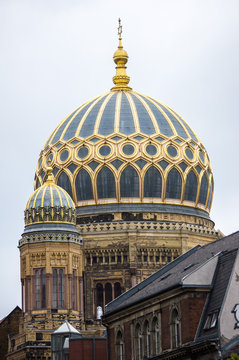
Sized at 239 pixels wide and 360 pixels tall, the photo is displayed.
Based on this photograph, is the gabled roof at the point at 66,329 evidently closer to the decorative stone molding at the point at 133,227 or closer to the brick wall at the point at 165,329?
the decorative stone molding at the point at 133,227

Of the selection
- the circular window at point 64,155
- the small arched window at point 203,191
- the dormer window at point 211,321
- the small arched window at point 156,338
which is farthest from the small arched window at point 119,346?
the circular window at point 64,155

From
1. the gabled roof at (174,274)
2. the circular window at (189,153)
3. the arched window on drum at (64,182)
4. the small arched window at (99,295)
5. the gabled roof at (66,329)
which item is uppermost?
the circular window at (189,153)

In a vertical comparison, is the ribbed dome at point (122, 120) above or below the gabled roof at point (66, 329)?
above

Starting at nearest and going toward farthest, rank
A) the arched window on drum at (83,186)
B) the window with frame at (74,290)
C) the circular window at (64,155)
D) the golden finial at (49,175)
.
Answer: the window with frame at (74,290)
the golden finial at (49,175)
the arched window on drum at (83,186)
the circular window at (64,155)

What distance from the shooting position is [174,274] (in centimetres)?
6675

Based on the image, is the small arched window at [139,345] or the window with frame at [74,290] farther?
the window with frame at [74,290]

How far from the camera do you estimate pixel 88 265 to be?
100438mm

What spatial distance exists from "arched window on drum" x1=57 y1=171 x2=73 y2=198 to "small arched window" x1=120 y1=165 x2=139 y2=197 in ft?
11.8

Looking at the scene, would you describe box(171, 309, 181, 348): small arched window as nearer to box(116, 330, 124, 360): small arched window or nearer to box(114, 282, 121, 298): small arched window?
box(116, 330, 124, 360): small arched window

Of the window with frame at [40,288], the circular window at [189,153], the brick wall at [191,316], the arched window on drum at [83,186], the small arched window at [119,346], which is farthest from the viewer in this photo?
the circular window at [189,153]

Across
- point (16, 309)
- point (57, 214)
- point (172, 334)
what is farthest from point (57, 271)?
point (172, 334)

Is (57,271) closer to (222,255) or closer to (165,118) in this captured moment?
(165,118)

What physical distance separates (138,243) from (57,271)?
8710 millimetres

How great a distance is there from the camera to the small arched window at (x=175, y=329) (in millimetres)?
60375
